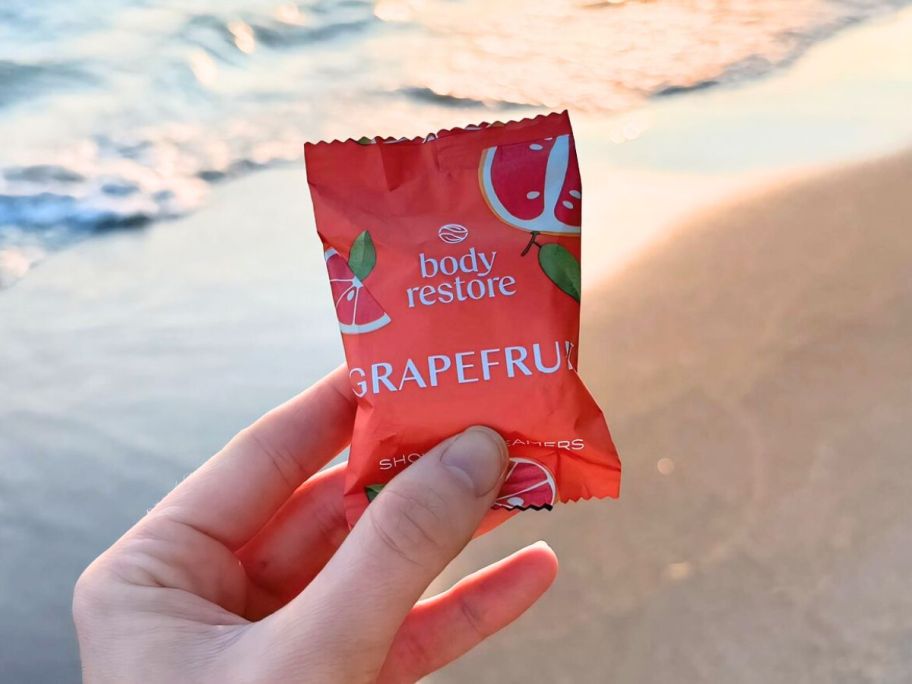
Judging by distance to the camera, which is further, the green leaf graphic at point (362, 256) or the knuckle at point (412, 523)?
the green leaf graphic at point (362, 256)

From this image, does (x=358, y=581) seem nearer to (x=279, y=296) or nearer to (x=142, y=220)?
(x=279, y=296)

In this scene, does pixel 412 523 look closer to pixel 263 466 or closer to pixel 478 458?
pixel 478 458

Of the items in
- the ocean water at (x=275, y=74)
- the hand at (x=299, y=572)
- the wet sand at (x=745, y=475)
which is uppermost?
the ocean water at (x=275, y=74)

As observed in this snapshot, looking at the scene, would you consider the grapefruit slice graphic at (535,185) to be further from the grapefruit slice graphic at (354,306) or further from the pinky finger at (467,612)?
the pinky finger at (467,612)

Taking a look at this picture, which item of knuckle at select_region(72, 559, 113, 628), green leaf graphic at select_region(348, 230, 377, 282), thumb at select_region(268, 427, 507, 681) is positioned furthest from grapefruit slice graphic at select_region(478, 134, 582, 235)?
knuckle at select_region(72, 559, 113, 628)

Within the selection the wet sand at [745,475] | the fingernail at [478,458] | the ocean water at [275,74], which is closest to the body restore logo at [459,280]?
the fingernail at [478,458]
